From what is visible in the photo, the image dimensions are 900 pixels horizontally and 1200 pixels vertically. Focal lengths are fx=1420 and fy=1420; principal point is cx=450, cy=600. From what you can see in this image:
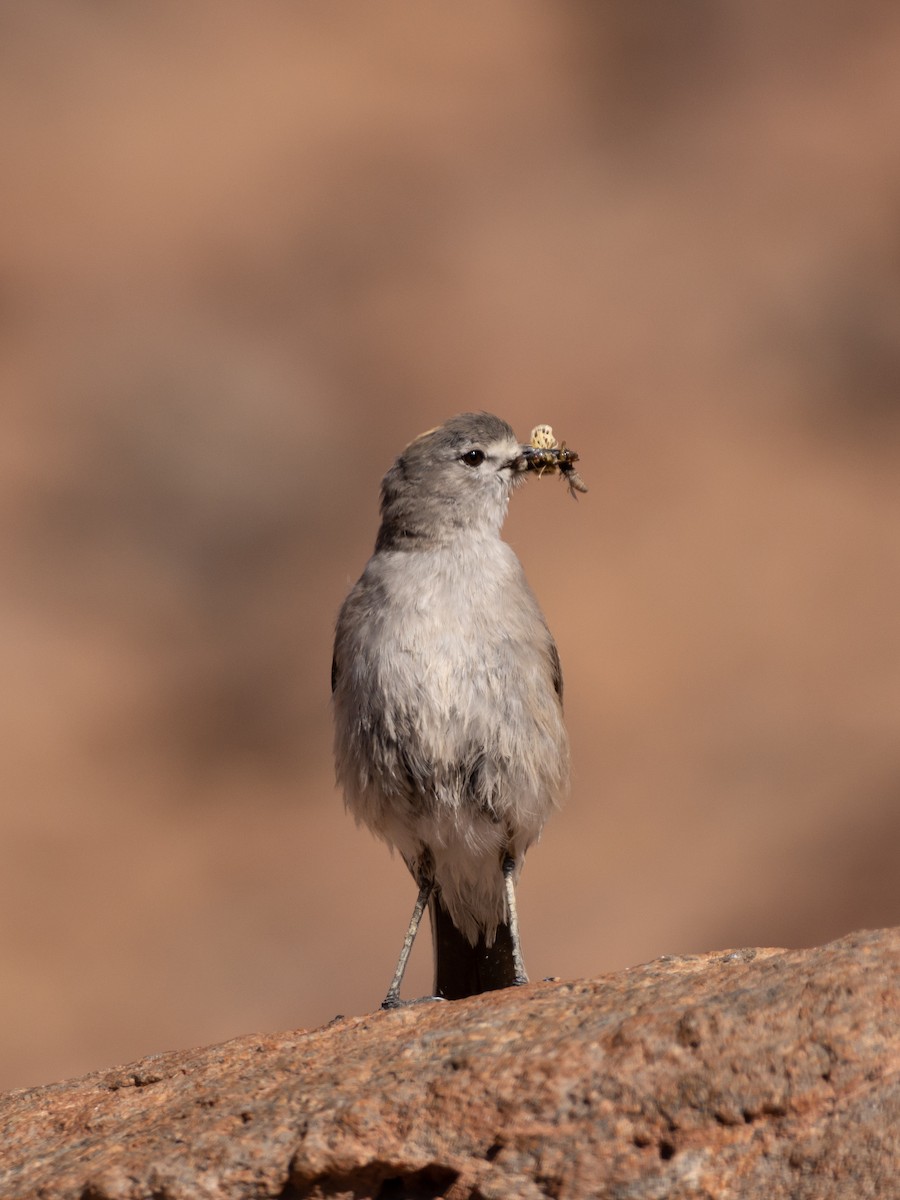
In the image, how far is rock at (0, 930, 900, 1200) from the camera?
9.91 feet

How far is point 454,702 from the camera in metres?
5.57

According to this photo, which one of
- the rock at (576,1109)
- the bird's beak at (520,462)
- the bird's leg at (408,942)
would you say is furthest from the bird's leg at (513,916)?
the rock at (576,1109)

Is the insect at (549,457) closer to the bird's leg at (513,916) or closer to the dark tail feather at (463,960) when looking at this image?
the bird's leg at (513,916)

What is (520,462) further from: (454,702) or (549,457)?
(454,702)

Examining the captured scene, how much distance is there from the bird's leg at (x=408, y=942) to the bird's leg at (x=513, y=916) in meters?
0.33

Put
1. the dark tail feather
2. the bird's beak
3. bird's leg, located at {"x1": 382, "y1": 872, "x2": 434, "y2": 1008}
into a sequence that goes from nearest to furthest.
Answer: bird's leg, located at {"x1": 382, "y1": 872, "x2": 434, "y2": 1008}, the dark tail feather, the bird's beak

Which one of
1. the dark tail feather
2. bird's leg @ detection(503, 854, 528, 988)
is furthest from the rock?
the dark tail feather

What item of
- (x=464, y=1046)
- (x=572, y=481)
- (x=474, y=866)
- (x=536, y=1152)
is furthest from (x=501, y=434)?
(x=536, y=1152)

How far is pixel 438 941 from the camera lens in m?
6.27

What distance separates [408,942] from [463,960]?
50cm

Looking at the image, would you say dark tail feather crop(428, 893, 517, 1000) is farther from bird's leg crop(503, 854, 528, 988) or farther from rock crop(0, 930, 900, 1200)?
rock crop(0, 930, 900, 1200)

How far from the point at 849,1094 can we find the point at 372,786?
3000mm

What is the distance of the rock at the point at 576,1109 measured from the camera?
3021 mm

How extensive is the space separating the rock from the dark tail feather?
2.21 meters
